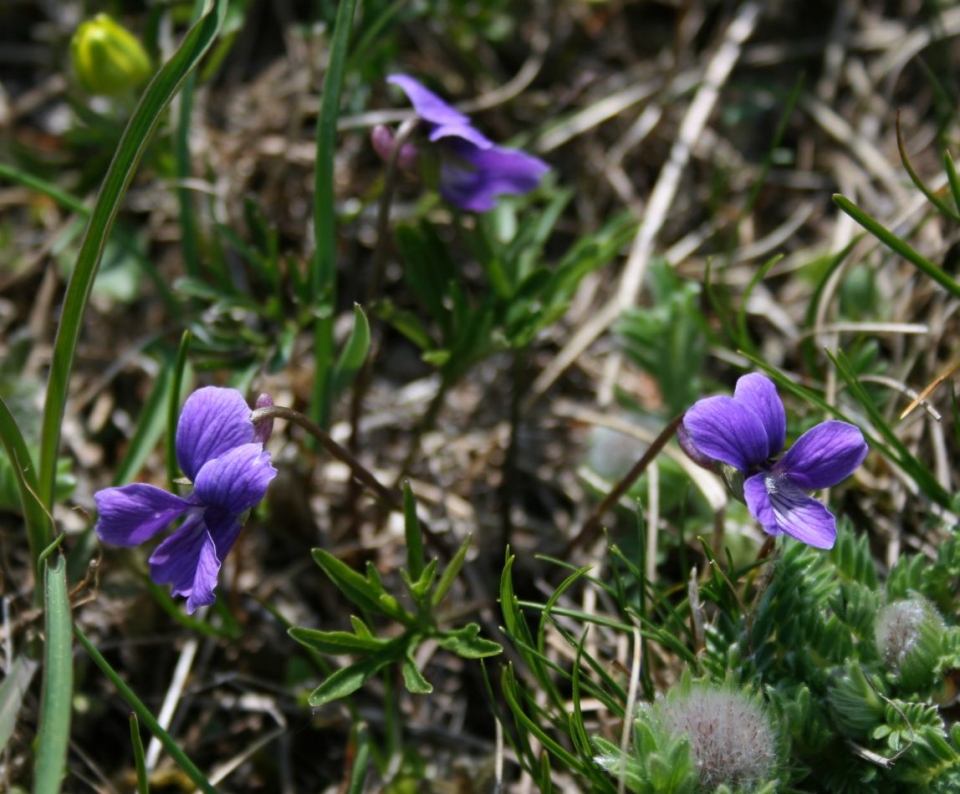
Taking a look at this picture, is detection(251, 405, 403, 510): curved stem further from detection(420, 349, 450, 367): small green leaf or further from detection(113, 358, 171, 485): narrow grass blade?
detection(113, 358, 171, 485): narrow grass blade

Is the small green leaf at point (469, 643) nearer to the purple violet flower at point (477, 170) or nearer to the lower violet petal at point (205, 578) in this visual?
A: the lower violet petal at point (205, 578)

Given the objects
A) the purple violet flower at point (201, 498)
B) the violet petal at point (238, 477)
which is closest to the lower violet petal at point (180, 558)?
the purple violet flower at point (201, 498)

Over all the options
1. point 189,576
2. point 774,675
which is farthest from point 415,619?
point 774,675

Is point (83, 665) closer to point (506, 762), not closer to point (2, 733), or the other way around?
point (2, 733)

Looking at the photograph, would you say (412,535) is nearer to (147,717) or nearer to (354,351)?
(354,351)

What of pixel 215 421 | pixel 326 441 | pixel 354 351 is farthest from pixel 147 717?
pixel 354 351

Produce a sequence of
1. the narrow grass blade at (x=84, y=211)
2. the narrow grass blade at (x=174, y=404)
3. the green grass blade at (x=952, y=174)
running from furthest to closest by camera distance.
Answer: the narrow grass blade at (x=84, y=211) → the narrow grass blade at (x=174, y=404) → the green grass blade at (x=952, y=174)
